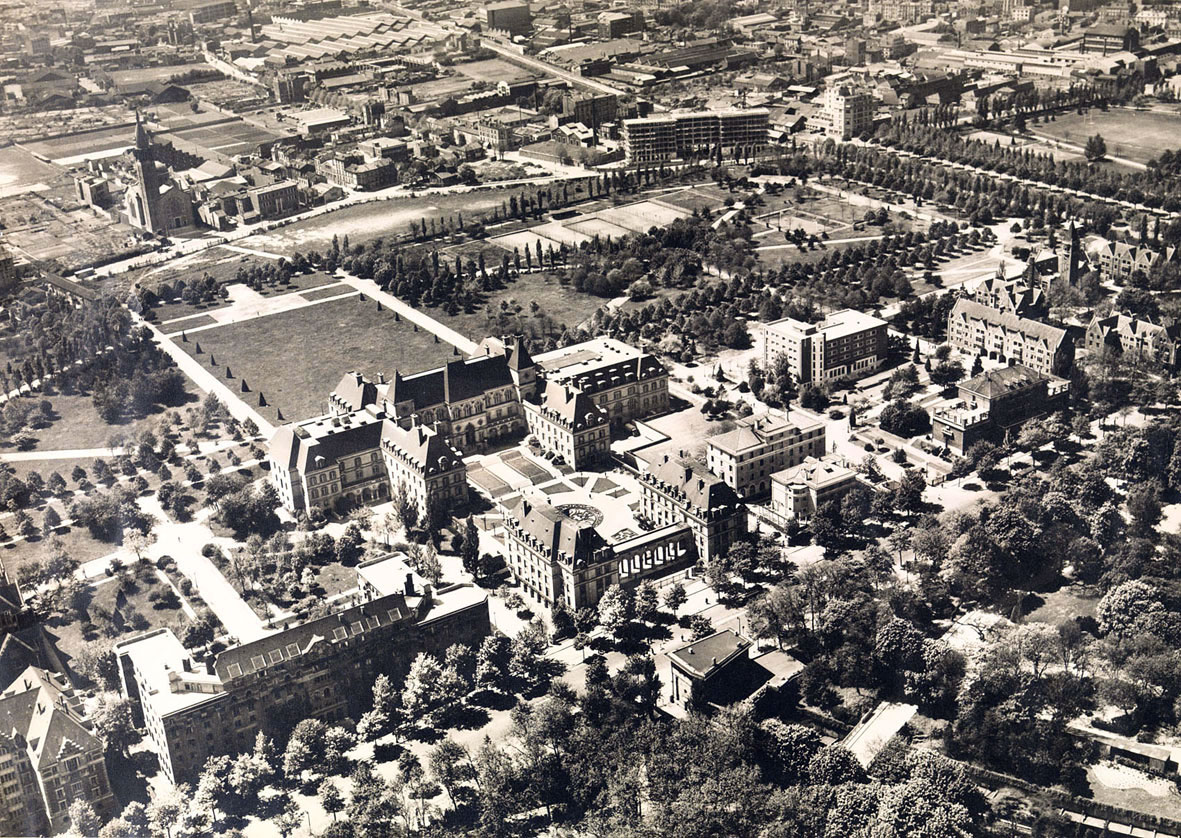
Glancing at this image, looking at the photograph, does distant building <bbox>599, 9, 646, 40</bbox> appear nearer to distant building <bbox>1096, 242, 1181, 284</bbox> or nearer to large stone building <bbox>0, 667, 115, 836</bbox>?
distant building <bbox>1096, 242, 1181, 284</bbox>

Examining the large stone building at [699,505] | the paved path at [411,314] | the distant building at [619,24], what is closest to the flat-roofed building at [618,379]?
the paved path at [411,314]

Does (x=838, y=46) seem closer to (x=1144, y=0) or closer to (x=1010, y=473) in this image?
(x=1144, y=0)

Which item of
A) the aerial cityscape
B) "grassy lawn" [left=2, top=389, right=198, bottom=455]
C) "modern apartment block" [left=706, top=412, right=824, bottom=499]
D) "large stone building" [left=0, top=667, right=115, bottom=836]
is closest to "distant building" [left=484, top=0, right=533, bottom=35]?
the aerial cityscape

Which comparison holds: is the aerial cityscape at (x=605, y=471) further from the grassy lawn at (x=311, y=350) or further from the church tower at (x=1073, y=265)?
the church tower at (x=1073, y=265)

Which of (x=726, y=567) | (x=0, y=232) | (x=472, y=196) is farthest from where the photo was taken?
(x=472, y=196)

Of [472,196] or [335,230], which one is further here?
[472,196]

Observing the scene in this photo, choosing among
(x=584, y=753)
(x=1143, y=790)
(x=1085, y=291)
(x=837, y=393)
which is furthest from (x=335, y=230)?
(x=1143, y=790)

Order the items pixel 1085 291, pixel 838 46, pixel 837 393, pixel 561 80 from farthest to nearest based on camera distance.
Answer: pixel 838 46 → pixel 561 80 → pixel 1085 291 → pixel 837 393
